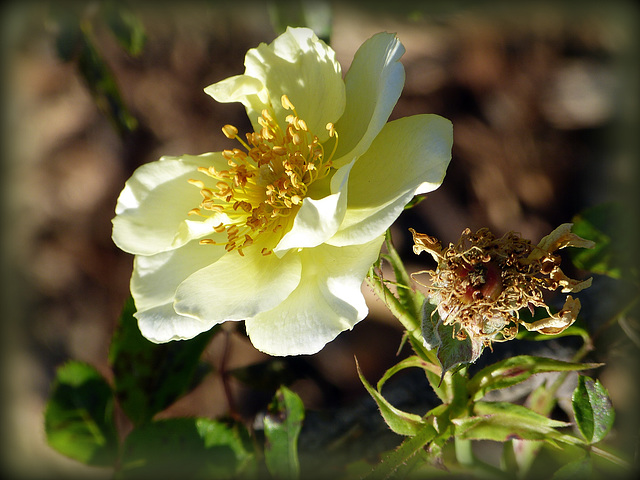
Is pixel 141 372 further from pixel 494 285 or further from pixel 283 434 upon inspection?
pixel 494 285

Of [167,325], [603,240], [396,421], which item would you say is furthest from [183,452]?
[603,240]

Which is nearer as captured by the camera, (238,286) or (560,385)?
(238,286)

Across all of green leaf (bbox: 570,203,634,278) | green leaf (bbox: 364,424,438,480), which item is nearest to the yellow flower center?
green leaf (bbox: 364,424,438,480)

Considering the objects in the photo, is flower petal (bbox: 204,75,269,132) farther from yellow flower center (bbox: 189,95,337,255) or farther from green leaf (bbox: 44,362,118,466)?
green leaf (bbox: 44,362,118,466)

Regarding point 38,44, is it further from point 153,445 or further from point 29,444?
point 153,445

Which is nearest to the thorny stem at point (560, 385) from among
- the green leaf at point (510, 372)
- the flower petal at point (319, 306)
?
the green leaf at point (510, 372)

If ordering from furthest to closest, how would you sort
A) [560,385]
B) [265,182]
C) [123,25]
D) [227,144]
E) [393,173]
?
[227,144] → [123,25] → [560,385] → [265,182] → [393,173]
